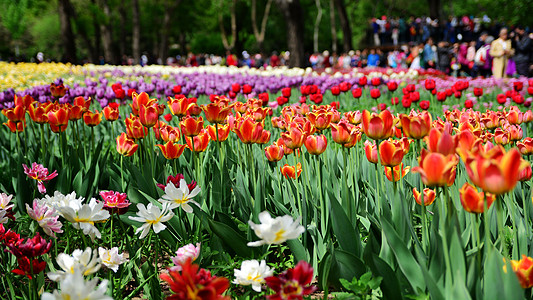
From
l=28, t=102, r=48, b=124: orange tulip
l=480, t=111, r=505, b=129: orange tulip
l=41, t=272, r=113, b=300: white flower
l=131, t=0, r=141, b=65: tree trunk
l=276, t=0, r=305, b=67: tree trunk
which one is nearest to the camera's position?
l=41, t=272, r=113, b=300: white flower

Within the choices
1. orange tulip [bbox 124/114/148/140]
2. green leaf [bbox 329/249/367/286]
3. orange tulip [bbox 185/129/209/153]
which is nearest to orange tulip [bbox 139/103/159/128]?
orange tulip [bbox 124/114/148/140]

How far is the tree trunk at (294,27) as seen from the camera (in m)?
15.7

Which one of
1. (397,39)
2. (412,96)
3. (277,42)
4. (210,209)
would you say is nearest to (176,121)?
(412,96)

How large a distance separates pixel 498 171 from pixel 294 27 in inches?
604

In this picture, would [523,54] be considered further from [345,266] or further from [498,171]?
[498,171]

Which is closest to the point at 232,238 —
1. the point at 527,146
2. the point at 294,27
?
the point at 527,146

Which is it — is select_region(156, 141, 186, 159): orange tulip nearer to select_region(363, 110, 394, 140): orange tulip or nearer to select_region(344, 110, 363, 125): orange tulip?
select_region(344, 110, 363, 125): orange tulip

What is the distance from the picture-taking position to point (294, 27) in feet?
52.2

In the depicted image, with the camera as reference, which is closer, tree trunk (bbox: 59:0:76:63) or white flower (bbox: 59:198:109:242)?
white flower (bbox: 59:198:109:242)

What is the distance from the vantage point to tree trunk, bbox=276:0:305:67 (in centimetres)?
1571

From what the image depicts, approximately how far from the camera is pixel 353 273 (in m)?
1.86

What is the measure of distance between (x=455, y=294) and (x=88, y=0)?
117ft

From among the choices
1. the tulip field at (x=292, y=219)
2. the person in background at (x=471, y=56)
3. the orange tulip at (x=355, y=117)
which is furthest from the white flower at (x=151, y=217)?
the person in background at (x=471, y=56)

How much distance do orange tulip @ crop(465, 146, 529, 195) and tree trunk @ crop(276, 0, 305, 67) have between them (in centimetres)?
1521
